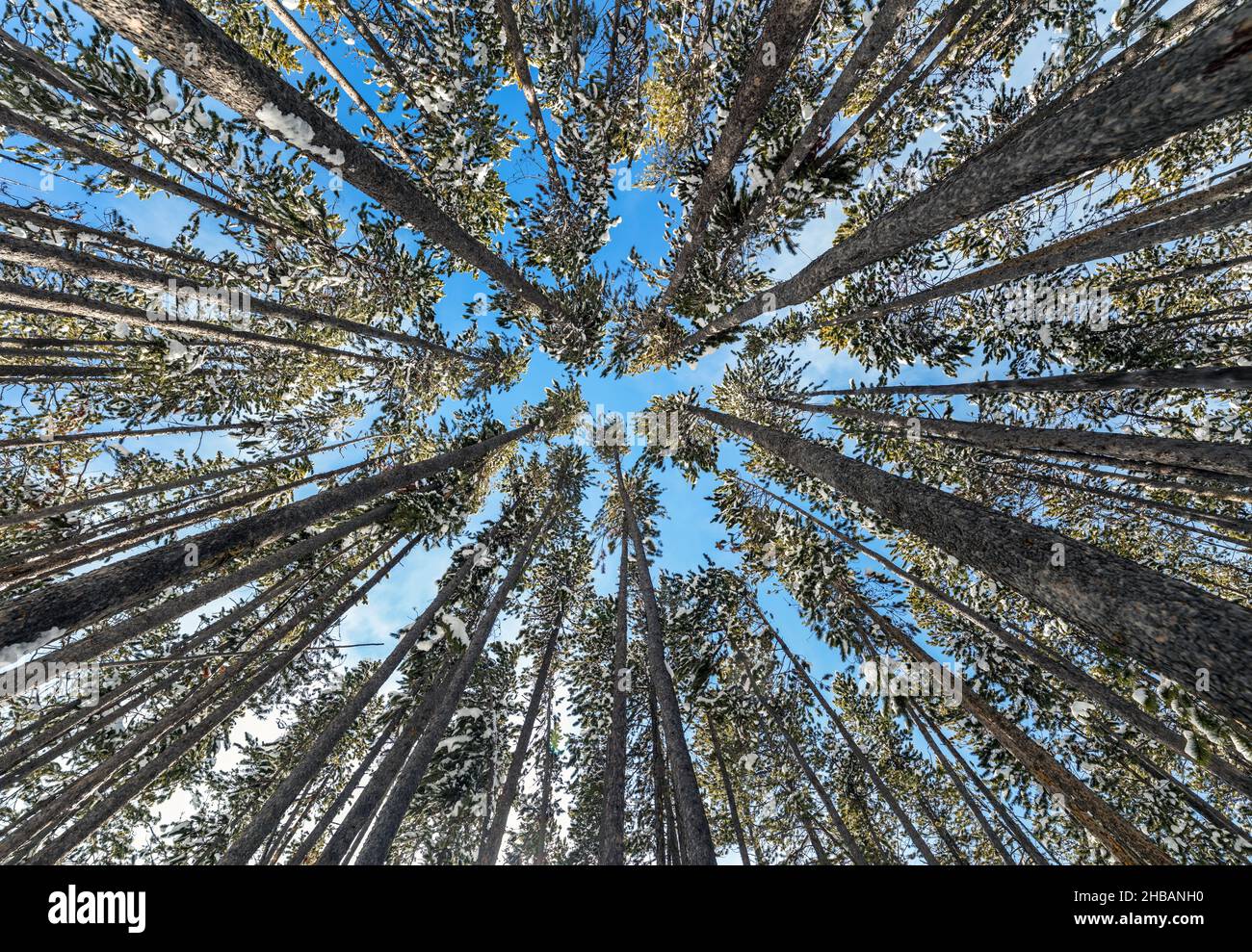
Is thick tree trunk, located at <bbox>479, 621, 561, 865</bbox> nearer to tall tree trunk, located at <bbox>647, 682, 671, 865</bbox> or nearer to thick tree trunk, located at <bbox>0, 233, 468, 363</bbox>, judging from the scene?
tall tree trunk, located at <bbox>647, 682, 671, 865</bbox>

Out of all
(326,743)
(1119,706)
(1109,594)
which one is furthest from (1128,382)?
(326,743)

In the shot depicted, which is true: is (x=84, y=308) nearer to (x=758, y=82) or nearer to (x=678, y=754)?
(x=758, y=82)

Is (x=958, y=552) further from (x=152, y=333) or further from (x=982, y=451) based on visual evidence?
(x=152, y=333)

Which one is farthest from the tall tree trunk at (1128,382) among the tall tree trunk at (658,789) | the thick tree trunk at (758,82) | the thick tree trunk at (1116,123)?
the tall tree trunk at (658,789)

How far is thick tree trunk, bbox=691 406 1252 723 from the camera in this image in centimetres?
253

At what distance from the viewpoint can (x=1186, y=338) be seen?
8.78 m

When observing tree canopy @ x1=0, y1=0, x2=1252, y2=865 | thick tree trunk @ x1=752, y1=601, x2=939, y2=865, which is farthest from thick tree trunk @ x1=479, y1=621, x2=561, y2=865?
thick tree trunk @ x1=752, y1=601, x2=939, y2=865

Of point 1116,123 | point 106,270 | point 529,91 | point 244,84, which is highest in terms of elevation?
point 529,91

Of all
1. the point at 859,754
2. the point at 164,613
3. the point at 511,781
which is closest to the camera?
the point at 164,613

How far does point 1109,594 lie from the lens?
293cm

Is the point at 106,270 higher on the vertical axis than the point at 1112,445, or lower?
higher
